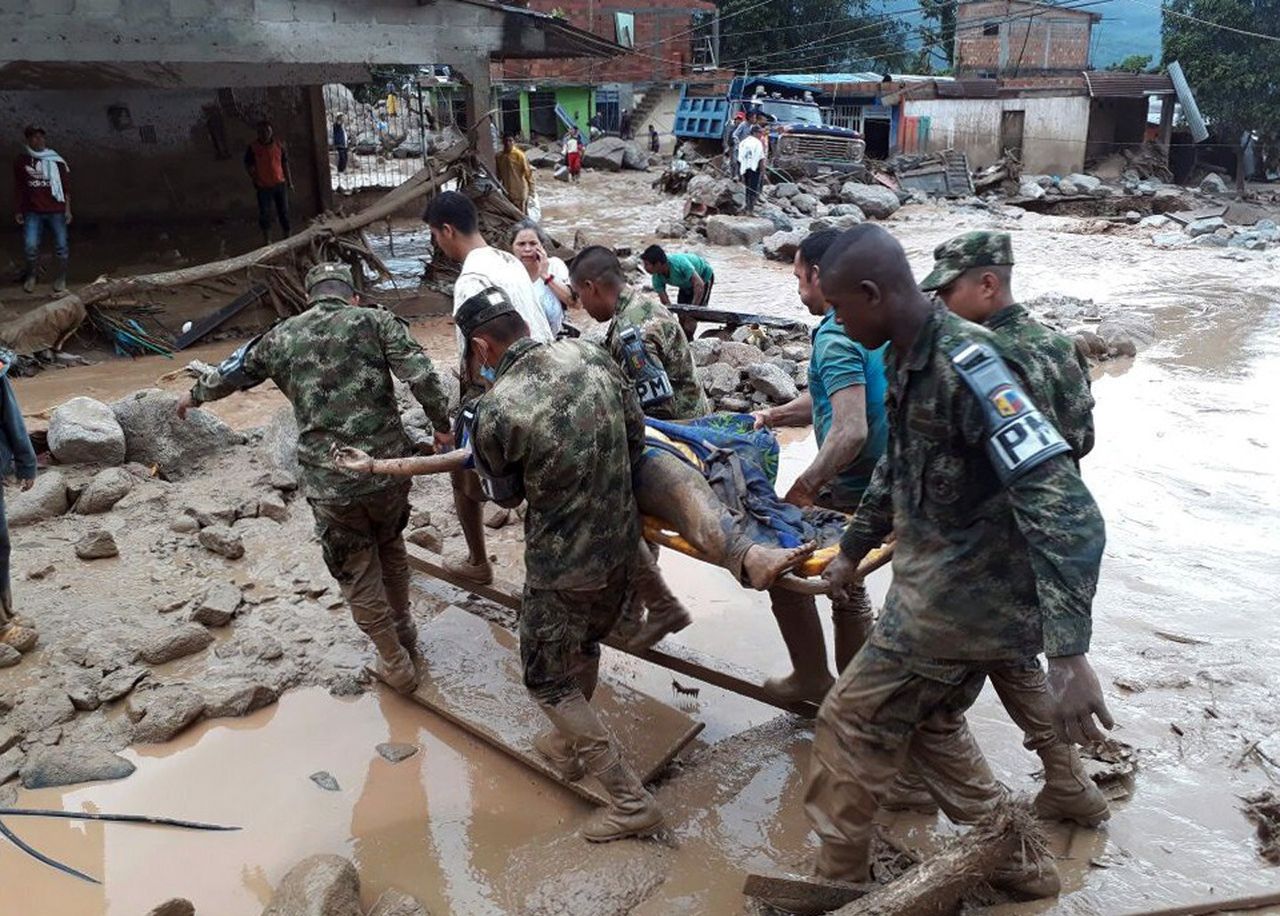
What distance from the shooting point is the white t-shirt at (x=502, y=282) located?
4.41m

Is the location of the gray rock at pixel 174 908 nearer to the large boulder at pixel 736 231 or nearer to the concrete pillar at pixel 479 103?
the concrete pillar at pixel 479 103

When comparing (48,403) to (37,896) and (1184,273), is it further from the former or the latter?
(1184,273)

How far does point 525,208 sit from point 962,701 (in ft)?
38.2

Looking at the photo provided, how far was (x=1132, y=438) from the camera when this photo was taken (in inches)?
306

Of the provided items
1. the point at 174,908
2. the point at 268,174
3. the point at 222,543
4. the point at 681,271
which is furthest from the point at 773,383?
the point at 268,174

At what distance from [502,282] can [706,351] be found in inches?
186

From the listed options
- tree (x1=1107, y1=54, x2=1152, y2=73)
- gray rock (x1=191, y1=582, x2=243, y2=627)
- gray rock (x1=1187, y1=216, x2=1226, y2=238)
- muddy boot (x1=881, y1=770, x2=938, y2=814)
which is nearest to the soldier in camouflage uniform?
muddy boot (x1=881, y1=770, x2=938, y2=814)

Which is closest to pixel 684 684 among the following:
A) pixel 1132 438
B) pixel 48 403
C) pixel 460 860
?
pixel 460 860

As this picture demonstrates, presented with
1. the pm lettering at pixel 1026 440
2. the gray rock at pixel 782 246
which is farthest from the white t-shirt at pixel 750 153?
the pm lettering at pixel 1026 440

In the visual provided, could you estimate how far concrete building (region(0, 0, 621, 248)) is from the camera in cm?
959

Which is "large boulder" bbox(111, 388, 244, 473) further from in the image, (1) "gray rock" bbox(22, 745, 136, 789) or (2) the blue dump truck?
(2) the blue dump truck

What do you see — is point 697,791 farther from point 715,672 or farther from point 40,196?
point 40,196

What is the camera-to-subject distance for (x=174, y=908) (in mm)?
3027

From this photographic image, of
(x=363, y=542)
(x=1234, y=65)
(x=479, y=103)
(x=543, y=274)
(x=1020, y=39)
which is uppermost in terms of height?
(x=1020, y=39)
